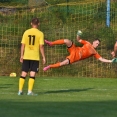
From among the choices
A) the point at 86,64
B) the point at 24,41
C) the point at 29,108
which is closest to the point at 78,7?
the point at 86,64

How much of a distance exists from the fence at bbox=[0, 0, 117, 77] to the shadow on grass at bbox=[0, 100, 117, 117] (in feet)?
36.9

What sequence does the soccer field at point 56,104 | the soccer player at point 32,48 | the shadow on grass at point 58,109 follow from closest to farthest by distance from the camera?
the shadow on grass at point 58,109 → the soccer field at point 56,104 → the soccer player at point 32,48

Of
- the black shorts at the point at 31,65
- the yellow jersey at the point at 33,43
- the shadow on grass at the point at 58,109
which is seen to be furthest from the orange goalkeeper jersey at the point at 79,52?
the shadow on grass at the point at 58,109

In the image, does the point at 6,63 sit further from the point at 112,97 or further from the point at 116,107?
the point at 116,107

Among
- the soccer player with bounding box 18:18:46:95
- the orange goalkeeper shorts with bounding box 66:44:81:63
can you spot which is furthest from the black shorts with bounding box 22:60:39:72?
the orange goalkeeper shorts with bounding box 66:44:81:63

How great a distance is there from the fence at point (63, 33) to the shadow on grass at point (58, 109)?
36.9ft

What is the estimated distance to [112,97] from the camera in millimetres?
14422

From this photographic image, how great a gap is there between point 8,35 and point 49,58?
1884 mm

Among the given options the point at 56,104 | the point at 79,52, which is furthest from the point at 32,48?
the point at 79,52

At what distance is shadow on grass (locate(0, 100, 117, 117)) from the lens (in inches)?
405

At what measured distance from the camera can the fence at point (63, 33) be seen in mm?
24141

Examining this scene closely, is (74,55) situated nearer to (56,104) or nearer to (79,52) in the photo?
(79,52)

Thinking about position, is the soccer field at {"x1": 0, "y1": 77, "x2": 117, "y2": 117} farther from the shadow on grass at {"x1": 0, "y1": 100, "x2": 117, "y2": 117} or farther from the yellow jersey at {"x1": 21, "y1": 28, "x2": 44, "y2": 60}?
the yellow jersey at {"x1": 21, "y1": 28, "x2": 44, "y2": 60}

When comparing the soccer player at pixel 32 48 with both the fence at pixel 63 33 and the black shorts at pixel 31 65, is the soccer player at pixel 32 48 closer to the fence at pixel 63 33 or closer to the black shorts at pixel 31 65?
the black shorts at pixel 31 65
